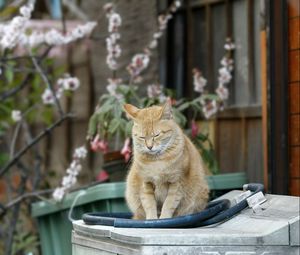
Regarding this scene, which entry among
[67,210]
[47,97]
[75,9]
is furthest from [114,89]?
[75,9]

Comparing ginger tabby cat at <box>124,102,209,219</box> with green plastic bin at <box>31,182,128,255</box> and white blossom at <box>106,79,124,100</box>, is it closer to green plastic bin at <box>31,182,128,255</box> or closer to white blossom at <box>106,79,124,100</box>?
green plastic bin at <box>31,182,128,255</box>

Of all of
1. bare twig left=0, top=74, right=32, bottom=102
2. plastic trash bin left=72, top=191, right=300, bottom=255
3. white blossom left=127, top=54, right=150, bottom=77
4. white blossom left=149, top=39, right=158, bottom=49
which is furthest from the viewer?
bare twig left=0, top=74, right=32, bottom=102

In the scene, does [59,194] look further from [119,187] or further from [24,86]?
[24,86]

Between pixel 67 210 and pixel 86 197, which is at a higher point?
pixel 86 197

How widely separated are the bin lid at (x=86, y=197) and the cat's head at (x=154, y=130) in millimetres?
1282

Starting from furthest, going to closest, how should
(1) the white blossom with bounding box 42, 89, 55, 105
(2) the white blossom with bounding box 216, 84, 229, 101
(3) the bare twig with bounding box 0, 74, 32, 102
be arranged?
(3) the bare twig with bounding box 0, 74, 32, 102
(1) the white blossom with bounding box 42, 89, 55, 105
(2) the white blossom with bounding box 216, 84, 229, 101

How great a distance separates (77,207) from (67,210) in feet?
0.57

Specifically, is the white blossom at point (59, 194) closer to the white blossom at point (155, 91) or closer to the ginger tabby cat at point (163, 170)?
the white blossom at point (155, 91)

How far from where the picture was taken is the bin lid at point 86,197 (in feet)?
16.0

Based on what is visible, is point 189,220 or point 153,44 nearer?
point 189,220

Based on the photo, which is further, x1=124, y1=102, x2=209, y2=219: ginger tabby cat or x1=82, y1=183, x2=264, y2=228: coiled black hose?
x1=124, y1=102, x2=209, y2=219: ginger tabby cat

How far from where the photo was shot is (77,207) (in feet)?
17.3

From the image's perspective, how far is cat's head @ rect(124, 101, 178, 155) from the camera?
3551mm

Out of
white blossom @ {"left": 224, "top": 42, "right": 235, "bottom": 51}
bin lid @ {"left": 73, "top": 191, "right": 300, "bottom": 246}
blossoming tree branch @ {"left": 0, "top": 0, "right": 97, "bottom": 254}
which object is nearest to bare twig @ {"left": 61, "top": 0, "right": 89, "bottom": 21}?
blossoming tree branch @ {"left": 0, "top": 0, "right": 97, "bottom": 254}
